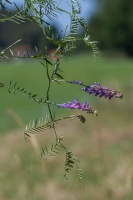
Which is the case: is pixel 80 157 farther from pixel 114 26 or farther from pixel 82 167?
pixel 114 26

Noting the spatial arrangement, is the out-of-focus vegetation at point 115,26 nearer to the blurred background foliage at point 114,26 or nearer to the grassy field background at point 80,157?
the blurred background foliage at point 114,26

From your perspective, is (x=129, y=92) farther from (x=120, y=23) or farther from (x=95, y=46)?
(x=120, y=23)

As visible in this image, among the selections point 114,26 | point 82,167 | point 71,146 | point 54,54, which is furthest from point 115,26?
point 54,54

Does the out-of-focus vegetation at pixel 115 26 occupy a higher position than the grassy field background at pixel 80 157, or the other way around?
the grassy field background at pixel 80 157

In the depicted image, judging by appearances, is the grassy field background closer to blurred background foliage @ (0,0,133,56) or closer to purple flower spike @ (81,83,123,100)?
purple flower spike @ (81,83,123,100)

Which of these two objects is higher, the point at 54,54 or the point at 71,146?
the point at 54,54

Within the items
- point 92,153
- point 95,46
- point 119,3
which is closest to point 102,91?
point 95,46

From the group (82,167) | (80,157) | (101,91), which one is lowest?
(80,157)

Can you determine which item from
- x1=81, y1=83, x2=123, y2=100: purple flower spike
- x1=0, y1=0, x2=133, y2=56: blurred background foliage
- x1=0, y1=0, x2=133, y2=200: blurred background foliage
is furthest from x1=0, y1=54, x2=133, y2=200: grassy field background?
x1=0, y1=0, x2=133, y2=56: blurred background foliage

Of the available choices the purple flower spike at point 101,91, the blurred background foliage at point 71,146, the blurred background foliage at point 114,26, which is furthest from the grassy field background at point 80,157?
the blurred background foliage at point 114,26
